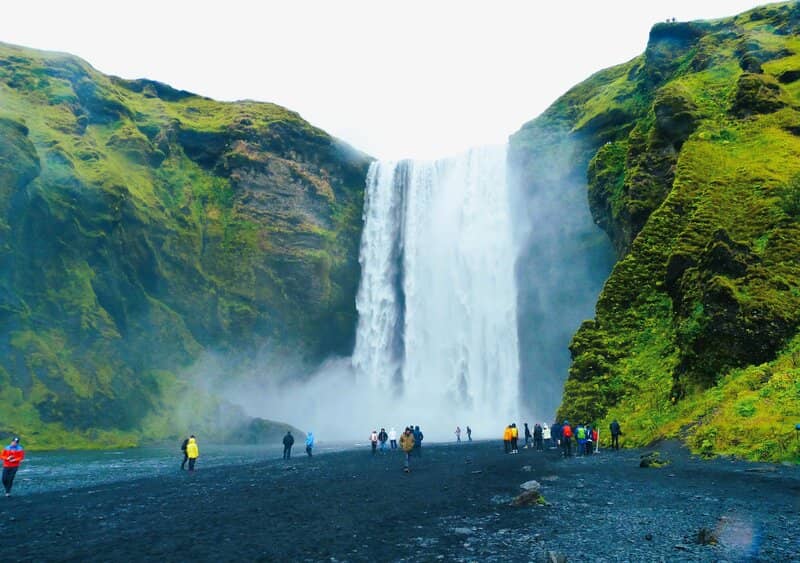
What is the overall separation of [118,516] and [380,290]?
182 ft

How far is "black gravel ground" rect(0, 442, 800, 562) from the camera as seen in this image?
Answer: 9.82 m

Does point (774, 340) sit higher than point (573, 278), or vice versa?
point (573, 278)

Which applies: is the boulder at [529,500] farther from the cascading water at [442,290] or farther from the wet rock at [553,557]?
the cascading water at [442,290]

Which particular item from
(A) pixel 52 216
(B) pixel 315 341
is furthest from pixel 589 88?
(A) pixel 52 216

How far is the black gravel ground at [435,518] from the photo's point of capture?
9820mm

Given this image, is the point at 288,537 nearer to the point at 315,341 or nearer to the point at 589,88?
the point at 315,341

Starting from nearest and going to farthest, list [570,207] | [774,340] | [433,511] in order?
[433,511] < [774,340] < [570,207]

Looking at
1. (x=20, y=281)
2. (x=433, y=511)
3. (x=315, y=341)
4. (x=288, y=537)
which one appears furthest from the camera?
(x=315, y=341)

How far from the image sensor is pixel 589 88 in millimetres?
67375

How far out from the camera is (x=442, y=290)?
215 ft

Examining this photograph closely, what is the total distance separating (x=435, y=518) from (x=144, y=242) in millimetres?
58378

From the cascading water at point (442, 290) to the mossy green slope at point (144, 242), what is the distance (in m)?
4.06

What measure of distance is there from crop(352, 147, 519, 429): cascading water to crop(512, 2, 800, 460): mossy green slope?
16.6 metres

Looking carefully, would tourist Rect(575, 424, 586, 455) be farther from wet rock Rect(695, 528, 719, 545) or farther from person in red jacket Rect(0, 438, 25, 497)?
person in red jacket Rect(0, 438, 25, 497)
